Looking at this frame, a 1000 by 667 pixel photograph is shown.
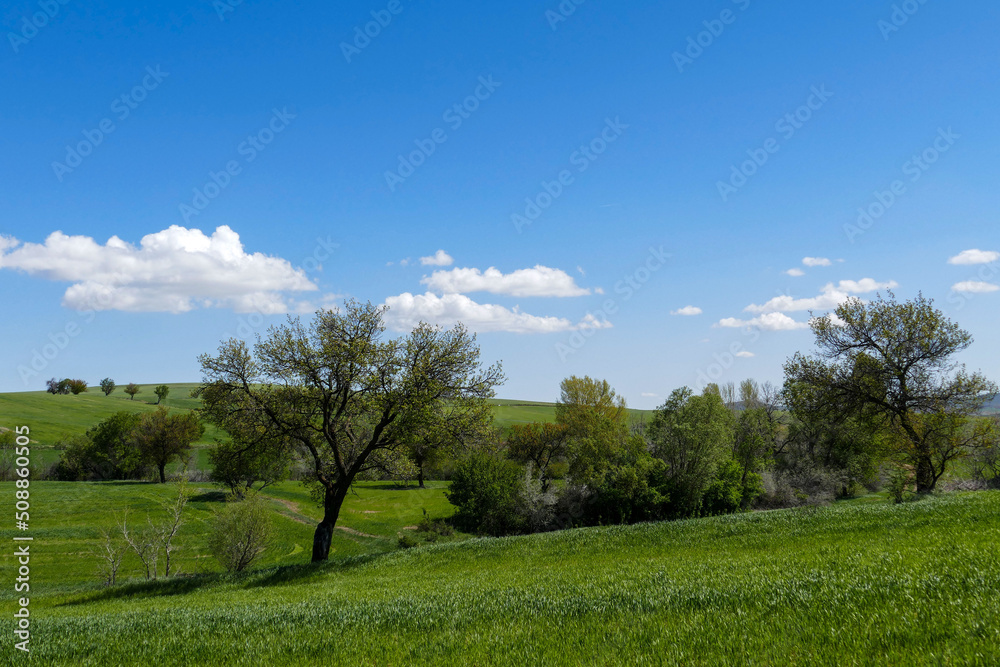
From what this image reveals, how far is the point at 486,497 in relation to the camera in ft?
205

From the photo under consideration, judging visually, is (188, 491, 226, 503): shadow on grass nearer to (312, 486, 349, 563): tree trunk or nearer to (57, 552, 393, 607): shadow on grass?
(57, 552, 393, 607): shadow on grass

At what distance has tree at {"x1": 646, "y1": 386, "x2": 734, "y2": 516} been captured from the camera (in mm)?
53969

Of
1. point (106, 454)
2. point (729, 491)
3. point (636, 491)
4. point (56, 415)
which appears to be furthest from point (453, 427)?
point (56, 415)

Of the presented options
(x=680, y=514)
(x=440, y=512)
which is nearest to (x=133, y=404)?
(x=440, y=512)

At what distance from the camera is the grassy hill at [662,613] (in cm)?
769

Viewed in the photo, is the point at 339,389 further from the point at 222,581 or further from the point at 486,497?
the point at 486,497

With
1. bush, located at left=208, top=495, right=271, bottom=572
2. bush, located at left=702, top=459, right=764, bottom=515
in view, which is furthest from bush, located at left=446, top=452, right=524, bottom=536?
bush, located at left=208, top=495, right=271, bottom=572

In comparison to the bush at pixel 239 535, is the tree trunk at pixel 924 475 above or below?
above

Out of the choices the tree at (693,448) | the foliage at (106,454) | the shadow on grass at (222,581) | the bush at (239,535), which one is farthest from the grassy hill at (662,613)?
the foliage at (106,454)

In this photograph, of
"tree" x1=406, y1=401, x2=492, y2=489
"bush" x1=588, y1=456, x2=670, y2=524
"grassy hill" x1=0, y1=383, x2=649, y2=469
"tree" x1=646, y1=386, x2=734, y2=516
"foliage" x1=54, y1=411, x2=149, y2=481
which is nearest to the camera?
"tree" x1=406, y1=401, x2=492, y2=489

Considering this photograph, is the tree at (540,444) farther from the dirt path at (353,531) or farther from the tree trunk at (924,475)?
the tree trunk at (924,475)

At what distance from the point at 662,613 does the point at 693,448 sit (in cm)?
4813

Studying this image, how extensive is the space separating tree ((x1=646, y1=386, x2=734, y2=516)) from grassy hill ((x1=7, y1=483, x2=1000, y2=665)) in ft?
109

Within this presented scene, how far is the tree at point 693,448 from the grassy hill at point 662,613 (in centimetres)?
3322
